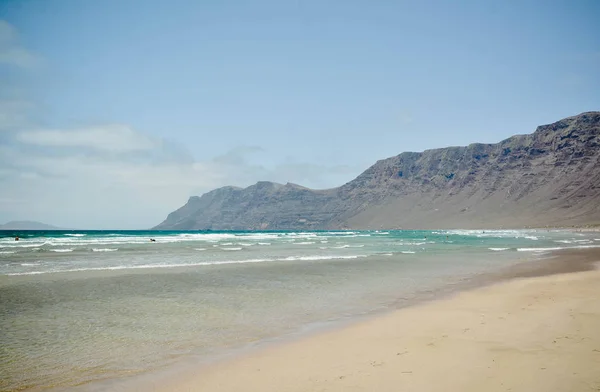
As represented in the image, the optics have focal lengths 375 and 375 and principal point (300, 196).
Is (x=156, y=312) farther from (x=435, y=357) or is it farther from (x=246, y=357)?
(x=435, y=357)

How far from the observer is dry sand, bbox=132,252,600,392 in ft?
18.9

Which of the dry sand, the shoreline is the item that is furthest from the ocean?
the dry sand

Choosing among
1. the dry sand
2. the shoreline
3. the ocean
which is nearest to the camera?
the dry sand

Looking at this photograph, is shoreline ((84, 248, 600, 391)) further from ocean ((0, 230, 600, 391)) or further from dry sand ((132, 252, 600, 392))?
ocean ((0, 230, 600, 391))

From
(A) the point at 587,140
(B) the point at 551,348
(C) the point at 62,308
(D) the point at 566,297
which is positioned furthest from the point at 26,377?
(A) the point at 587,140

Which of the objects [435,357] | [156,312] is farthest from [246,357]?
[156,312]

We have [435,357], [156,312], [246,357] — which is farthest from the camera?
[156,312]

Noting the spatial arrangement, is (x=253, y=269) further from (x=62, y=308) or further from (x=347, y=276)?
(x=62, y=308)

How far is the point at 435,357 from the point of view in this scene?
22.7 ft

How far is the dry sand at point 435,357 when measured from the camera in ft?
18.9

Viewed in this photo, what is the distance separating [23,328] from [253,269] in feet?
49.3

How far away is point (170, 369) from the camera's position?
269 inches

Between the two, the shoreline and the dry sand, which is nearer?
the dry sand

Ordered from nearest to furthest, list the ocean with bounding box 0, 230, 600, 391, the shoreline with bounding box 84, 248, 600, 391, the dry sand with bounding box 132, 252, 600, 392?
the dry sand with bounding box 132, 252, 600, 392
the shoreline with bounding box 84, 248, 600, 391
the ocean with bounding box 0, 230, 600, 391
